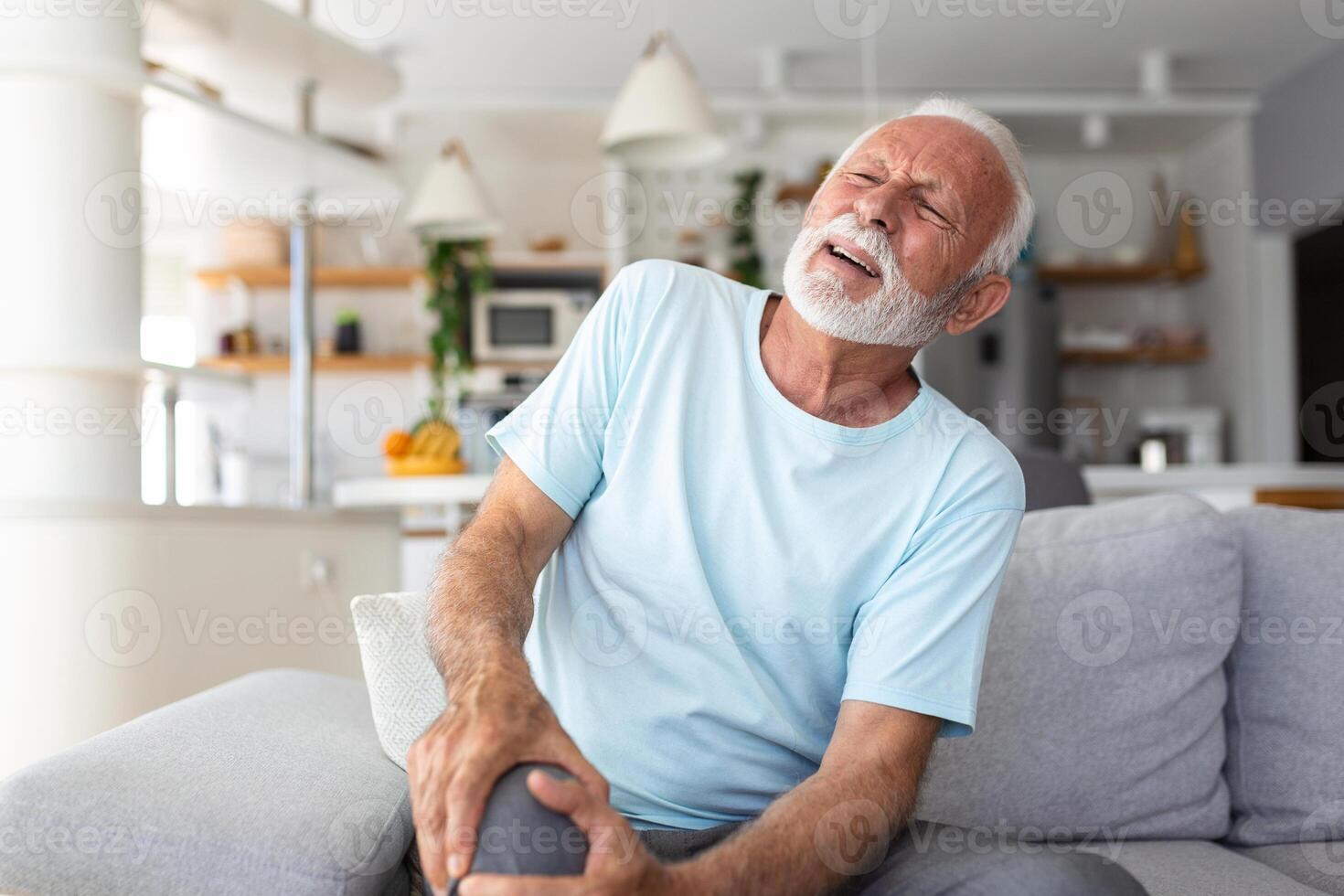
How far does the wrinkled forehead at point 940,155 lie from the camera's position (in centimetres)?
148

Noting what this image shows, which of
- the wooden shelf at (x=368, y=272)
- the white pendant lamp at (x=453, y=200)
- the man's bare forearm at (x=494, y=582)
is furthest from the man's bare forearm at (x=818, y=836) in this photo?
the wooden shelf at (x=368, y=272)

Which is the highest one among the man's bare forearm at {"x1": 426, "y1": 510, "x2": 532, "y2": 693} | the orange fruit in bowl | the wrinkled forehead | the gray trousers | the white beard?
the wrinkled forehead

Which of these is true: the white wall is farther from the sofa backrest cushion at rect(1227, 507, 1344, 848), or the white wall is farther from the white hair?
the sofa backrest cushion at rect(1227, 507, 1344, 848)

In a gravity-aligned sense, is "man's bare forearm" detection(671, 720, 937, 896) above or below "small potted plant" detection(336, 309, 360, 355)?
below

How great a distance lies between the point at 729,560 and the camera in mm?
1353

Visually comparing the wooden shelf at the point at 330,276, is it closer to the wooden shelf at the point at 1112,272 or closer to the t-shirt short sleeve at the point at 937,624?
the wooden shelf at the point at 1112,272

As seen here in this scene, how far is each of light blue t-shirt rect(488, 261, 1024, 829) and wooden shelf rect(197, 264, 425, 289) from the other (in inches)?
180

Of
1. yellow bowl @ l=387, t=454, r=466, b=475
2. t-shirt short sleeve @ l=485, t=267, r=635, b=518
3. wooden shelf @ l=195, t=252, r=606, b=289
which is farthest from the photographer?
wooden shelf @ l=195, t=252, r=606, b=289

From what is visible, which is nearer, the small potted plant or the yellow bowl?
the yellow bowl

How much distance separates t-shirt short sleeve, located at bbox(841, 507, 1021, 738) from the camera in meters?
1.25

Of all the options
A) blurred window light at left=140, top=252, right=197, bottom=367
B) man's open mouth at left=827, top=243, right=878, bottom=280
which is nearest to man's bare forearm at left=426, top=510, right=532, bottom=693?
man's open mouth at left=827, top=243, right=878, bottom=280

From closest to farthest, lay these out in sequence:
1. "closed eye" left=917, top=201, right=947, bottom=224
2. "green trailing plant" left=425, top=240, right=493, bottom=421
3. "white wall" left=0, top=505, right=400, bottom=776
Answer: "closed eye" left=917, top=201, right=947, bottom=224, "white wall" left=0, top=505, right=400, bottom=776, "green trailing plant" left=425, top=240, right=493, bottom=421

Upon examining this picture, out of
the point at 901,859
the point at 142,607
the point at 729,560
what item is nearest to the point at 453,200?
the point at 142,607

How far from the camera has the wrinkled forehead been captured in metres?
1.48
